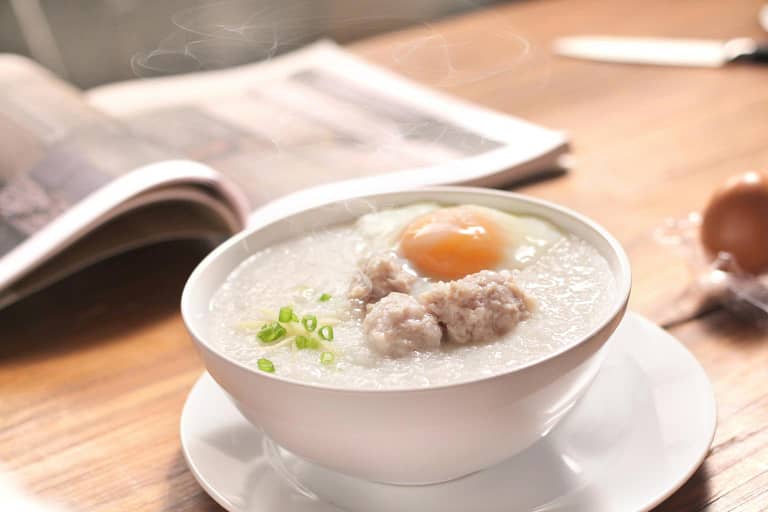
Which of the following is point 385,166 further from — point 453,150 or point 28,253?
point 28,253

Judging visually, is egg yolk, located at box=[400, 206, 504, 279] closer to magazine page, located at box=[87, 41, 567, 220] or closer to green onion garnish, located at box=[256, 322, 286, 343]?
green onion garnish, located at box=[256, 322, 286, 343]

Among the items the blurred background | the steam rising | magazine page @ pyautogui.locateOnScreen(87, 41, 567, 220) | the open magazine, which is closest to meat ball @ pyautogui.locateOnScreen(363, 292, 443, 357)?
the open magazine

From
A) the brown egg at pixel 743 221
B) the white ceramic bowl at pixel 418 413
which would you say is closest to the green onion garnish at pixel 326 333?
the white ceramic bowl at pixel 418 413

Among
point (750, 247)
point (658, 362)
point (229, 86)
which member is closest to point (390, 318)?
point (658, 362)

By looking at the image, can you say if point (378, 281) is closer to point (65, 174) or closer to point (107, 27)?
point (65, 174)

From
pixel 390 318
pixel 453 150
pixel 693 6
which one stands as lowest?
pixel 693 6

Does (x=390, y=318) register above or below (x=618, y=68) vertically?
above
